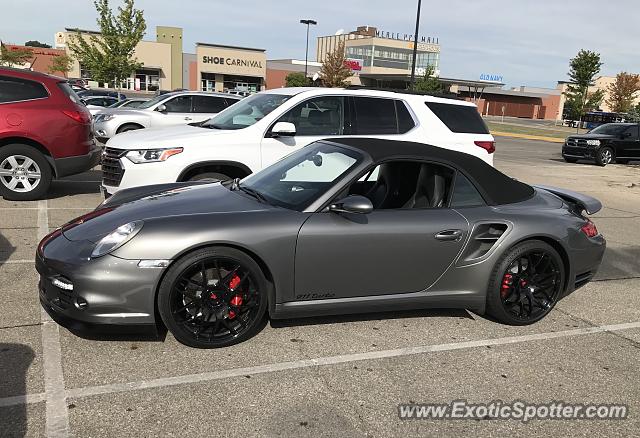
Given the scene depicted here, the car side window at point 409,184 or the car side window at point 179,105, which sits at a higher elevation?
the car side window at point 179,105

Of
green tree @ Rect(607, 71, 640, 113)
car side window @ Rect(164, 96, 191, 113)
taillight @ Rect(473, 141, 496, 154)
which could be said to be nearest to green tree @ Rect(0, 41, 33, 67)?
car side window @ Rect(164, 96, 191, 113)

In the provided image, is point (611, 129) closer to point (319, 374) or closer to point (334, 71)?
point (319, 374)

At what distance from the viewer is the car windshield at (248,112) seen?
22.0 ft

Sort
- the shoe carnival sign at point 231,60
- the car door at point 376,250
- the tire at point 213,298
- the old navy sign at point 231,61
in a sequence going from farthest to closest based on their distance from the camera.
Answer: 1. the old navy sign at point 231,61
2. the shoe carnival sign at point 231,60
3. the car door at point 376,250
4. the tire at point 213,298

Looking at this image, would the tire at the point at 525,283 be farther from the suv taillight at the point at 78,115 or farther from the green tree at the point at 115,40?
the green tree at the point at 115,40

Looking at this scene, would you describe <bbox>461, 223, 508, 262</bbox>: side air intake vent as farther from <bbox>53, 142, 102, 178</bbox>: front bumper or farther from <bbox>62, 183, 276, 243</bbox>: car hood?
<bbox>53, 142, 102, 178</bbox>: front bumper

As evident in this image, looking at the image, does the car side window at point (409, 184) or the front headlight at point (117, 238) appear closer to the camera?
the front headlight at point (117, 238)

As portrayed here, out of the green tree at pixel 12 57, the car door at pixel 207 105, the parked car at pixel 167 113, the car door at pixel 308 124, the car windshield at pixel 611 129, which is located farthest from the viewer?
the green tree at pixel 12 57

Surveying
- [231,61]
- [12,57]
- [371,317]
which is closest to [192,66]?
[231,61]

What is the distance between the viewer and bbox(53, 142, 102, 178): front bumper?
25.5ft

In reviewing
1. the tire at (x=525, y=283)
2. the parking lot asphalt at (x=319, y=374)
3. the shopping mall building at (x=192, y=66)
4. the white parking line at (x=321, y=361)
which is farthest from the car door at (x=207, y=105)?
the shopping mall building at (x=192, y=66)

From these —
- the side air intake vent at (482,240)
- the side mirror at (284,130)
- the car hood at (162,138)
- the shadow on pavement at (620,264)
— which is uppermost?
the side mirror at (284,130)

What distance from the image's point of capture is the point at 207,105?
14023 mm

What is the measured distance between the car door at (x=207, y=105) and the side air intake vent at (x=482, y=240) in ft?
35.5
